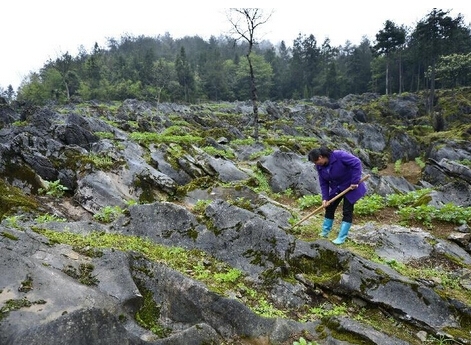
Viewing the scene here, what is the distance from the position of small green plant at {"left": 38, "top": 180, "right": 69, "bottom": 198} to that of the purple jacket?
8.59 m

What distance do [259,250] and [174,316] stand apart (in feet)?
7.53

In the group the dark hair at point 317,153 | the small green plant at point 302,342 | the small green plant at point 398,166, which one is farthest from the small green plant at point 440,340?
the small green plant at point 398,166

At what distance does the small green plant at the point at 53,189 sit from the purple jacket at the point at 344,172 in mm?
8593

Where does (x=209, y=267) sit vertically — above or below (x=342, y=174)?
below

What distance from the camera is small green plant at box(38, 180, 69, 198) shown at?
37.5 feet

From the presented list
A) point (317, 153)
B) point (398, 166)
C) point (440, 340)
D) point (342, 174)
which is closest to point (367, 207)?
point (342, 174)

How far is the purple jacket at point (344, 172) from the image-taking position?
7406mm

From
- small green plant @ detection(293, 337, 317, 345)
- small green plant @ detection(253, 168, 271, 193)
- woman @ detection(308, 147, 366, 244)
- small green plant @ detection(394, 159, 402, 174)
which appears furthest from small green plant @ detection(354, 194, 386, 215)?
small green plant @ detection(394, 159, 402, 174)

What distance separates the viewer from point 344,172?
24.7 ft

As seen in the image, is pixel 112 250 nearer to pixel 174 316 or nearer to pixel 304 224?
pixel 174 316

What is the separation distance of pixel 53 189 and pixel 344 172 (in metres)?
9.27

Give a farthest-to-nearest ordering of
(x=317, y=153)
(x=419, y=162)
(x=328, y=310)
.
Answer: (x=419, y=162) → (x=317, y=153) → (x=328, y=310)

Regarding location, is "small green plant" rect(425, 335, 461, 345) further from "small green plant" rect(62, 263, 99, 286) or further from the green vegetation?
"small green plant" rect(62, 263, 99, 286)

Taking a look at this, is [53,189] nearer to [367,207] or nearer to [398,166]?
[367,207]
